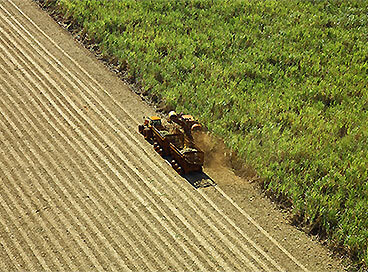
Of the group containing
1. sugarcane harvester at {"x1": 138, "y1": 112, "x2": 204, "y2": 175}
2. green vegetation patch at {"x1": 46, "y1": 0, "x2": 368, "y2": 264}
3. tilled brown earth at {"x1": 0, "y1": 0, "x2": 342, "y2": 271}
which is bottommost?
tilled brown earth at {"x1": 0, "y1": 0, "x2": 342, "y2": 271}

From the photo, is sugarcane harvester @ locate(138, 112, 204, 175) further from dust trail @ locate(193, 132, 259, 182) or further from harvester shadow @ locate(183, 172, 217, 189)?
dust trail @ locate(193, 132, 259, 182)

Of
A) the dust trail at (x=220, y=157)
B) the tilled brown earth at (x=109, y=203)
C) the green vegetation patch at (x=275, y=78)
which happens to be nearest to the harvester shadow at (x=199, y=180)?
the tilled brown earth at (x=109, y=203)

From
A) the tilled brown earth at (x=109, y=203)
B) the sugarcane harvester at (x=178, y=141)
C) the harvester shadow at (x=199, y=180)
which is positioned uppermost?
the sugarcane harvester at (x=178, y=141)

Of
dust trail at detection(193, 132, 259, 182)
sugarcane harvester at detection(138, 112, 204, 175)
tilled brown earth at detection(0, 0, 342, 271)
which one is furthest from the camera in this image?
dust trail at detection(193, 132, 259, 182)

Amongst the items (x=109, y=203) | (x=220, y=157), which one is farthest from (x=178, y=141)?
(x=109, y=203)

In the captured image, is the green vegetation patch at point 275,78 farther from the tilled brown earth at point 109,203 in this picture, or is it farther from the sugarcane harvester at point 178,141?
the sugarcane harvester at point 178,141

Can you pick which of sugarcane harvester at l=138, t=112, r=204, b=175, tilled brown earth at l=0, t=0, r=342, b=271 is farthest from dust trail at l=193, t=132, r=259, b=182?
sugarcane harvester at l=138, t=112, r=204, b=175
